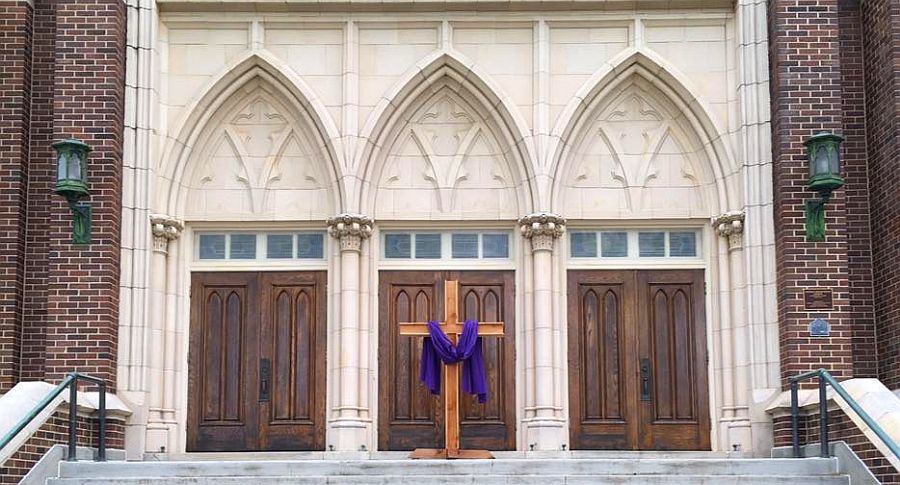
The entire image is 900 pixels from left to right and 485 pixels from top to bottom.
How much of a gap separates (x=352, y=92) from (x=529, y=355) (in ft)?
11.2

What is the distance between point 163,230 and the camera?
594 inches

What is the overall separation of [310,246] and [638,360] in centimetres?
375

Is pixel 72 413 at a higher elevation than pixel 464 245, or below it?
below

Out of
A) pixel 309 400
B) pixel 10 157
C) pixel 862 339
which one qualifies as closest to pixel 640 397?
pixel 862 339

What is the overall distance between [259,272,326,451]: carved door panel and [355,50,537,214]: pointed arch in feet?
3.87

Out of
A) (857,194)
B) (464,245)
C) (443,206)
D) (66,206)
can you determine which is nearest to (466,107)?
(443,206)

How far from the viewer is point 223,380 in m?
15.2

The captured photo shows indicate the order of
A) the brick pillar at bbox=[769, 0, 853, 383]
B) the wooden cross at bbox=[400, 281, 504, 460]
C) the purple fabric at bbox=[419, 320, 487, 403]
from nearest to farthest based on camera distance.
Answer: the wooden cross at bbox=[400, 281, 504, 460]
the purple fabric at bbox=[419, 320, 487, 403]
the brick pillar at bbox=[769, 0, 853, 383]

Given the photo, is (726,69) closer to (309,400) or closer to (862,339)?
(862,339)

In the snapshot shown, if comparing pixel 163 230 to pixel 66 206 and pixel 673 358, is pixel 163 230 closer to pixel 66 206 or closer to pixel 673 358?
pixel 66 206

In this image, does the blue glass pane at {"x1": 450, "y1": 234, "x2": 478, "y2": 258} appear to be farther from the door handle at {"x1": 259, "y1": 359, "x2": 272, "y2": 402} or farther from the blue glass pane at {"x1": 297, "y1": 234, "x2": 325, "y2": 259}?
the door handle at {"x1": 259, "y1": 359, "x2": 272, "y2": 402}

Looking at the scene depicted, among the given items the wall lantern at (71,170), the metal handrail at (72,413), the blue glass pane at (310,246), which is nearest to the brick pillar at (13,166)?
the wall lantern at (71,170)

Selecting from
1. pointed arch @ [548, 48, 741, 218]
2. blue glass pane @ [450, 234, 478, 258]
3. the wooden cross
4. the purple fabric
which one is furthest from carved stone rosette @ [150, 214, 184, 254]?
pointed arch @ [548, 48, 741, 218]

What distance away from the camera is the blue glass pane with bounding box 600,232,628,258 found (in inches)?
608
